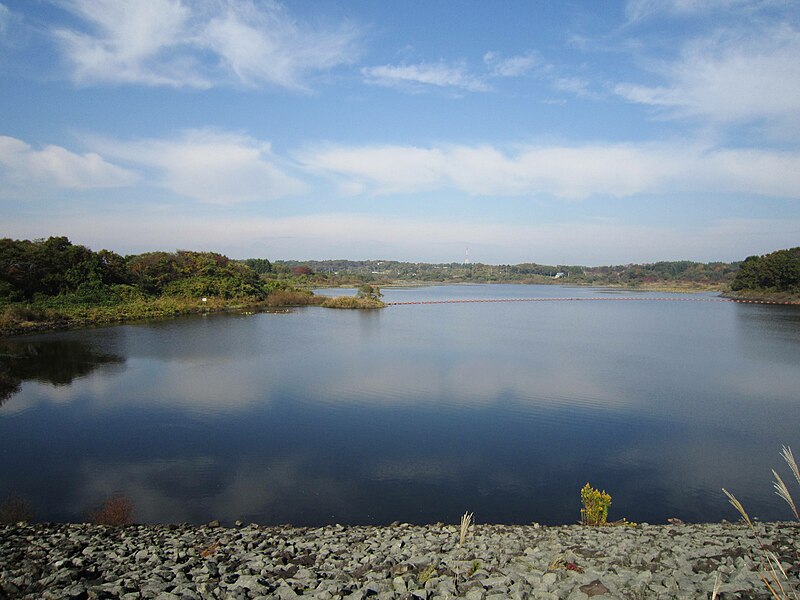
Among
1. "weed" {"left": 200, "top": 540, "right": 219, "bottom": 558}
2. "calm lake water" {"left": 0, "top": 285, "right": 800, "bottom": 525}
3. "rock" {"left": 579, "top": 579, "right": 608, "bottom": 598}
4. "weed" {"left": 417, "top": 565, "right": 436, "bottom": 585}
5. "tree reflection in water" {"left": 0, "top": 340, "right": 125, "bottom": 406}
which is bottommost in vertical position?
"calm lake water" {"left": 0, "top": 285, "right": 800, "bottom": 525}

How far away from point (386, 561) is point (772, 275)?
62013 mm

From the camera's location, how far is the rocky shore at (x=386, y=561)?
448cm

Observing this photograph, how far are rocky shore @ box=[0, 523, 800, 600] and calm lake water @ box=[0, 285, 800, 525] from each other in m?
0.88

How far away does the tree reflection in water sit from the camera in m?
14.8

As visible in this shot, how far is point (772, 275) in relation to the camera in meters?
52.7

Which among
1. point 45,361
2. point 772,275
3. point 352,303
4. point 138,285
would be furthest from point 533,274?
point 45,361

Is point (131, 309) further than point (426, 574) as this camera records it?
Yes

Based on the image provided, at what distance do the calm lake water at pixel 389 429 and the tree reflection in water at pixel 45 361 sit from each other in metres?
0.10

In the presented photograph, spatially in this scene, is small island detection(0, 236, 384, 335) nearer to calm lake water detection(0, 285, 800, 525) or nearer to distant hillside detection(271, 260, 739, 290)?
calm lake water detection(0, 285, 800, 525)

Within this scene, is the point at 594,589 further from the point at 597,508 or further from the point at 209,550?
the point at 209,550

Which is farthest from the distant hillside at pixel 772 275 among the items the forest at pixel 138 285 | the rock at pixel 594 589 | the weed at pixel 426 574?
Result: the weed at pixel 426 574

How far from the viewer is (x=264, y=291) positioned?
45.1 metres

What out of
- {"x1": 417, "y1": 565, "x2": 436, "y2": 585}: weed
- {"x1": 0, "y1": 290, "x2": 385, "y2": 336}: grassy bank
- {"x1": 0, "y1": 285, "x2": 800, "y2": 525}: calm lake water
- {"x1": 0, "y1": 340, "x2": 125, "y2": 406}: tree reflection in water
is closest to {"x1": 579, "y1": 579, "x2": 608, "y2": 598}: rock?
{"x1": 417, "y1": 565, "x2": 436, "y2": 585}: weed

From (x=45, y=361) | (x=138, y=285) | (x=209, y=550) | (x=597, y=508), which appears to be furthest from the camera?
(x=138, y=285)
